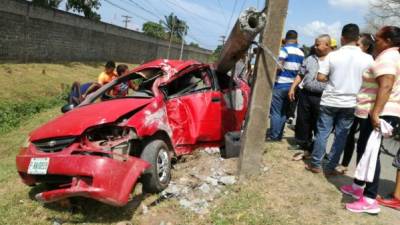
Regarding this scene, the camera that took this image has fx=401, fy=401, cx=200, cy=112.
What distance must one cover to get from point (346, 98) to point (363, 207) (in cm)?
135

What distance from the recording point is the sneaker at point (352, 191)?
4556mm

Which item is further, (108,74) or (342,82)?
(108,74)

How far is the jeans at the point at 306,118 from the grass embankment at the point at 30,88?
7.58 m

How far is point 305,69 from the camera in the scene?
6.13m

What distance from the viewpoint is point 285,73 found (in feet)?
21.5

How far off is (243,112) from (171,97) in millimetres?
1740

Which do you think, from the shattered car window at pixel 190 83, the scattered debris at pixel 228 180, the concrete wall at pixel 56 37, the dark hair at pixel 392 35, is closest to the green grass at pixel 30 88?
the concrete wall at pixel 56 37

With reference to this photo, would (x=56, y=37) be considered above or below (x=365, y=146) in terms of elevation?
above

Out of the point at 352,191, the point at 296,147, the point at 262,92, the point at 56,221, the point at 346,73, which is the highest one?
the point at 346,73

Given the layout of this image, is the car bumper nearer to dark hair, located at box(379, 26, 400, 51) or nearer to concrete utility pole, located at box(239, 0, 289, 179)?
concrete utility pole, located at box(239, 0, 289, 179)

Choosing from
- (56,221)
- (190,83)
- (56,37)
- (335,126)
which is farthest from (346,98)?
(56,37)

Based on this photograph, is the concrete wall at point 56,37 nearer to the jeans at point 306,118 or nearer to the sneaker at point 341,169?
the jeans at point 306,118

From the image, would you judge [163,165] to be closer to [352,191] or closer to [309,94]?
[352,191]

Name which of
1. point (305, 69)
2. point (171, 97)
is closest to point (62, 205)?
point (171, 97)
